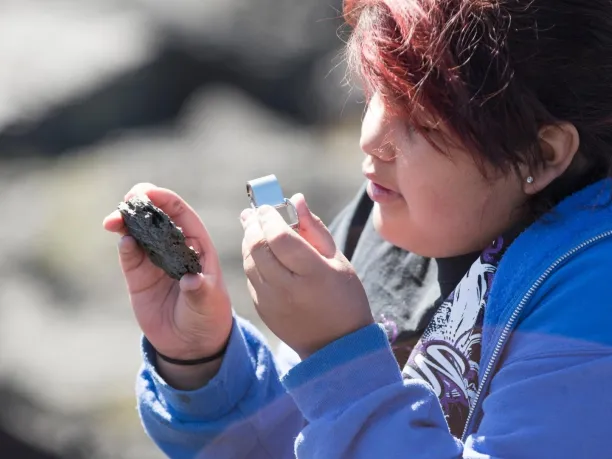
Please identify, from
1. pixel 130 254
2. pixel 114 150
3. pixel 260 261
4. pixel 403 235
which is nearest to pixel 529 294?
pixel 403 235

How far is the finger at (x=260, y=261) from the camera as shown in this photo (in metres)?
1.15

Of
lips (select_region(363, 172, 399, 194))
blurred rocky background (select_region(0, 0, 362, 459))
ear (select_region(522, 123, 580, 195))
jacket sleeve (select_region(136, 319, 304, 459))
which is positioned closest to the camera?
ear (select_region(522, 123, 580, 195))

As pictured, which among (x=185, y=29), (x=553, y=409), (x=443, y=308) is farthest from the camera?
(x=185, y=29)

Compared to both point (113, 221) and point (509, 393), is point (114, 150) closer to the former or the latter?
point (113, 221)

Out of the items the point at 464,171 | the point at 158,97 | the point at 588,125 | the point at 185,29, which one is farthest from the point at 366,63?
the point at 185,29

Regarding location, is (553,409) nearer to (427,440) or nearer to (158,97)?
(427,440)

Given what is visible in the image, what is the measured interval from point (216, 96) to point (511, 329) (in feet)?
10.8

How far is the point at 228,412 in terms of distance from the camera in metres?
1.43

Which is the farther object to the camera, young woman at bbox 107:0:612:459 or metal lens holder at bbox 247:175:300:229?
metal lens holder at bbox 247:175:300:229

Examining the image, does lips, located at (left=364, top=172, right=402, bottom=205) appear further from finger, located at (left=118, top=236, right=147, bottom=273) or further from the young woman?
finger, located at (left=118, top=236, right=147, bottom=273)

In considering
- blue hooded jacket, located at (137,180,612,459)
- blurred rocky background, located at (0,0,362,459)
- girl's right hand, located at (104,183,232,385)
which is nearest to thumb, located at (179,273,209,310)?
girl's right hand, located at (104,183,232,385)

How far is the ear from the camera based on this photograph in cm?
117

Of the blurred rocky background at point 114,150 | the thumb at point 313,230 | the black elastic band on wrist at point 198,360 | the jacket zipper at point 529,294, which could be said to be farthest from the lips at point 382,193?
the blurred rocky background at point 114,150

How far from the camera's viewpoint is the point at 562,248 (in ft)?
3.80
